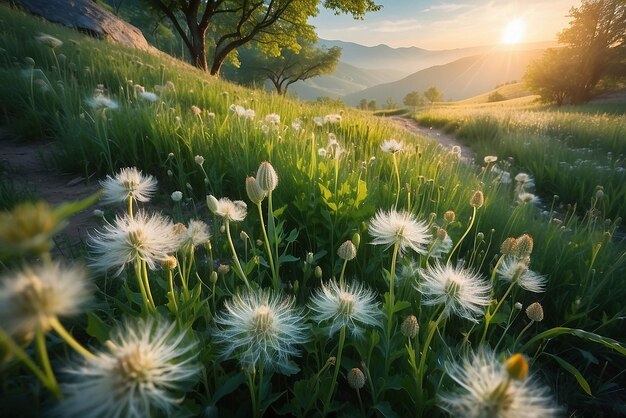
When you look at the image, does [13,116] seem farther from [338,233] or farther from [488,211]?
[488,211]

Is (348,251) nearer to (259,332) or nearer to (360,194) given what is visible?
(259,332)

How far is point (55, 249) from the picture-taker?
183 cm

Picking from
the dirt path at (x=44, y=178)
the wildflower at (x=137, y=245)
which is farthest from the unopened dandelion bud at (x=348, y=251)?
the dirt path at (x=44, y=178)

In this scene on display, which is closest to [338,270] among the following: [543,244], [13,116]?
[543,244]

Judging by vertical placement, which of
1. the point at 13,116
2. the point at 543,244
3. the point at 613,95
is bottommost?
the point at 613,95

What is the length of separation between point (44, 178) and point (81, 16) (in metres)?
11.4

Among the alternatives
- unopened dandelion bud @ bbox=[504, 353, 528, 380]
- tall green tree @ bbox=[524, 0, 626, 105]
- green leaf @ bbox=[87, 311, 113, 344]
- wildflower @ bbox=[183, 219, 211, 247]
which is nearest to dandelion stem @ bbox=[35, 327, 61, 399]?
green leaf @ bbox=[87, 311, 113, 344]

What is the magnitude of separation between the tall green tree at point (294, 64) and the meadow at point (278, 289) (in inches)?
1478

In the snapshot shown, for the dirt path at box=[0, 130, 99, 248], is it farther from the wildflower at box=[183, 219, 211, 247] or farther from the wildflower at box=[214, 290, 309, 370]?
the wildflower at box=[214, 290, 309, 370]

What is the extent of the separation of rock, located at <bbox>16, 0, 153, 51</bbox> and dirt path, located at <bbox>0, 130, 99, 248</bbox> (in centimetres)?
946

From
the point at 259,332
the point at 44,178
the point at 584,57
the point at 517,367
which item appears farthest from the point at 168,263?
the point at 584,57

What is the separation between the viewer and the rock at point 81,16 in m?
10.6

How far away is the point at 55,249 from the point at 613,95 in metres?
40.7

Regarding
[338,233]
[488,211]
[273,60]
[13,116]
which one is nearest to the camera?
[338,233]
